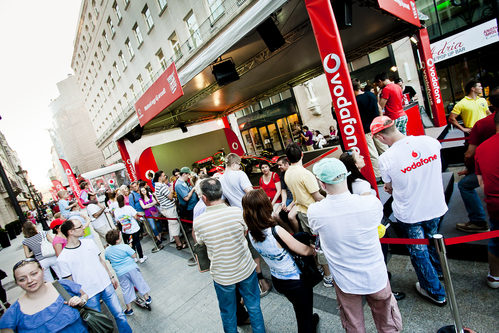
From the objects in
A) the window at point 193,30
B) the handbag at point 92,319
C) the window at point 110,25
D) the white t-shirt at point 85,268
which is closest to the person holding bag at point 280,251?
the handbag at point 92,319

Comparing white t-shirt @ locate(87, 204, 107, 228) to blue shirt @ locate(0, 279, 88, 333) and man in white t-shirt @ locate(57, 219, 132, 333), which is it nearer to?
man in white t-shirt @ locate(57, 219, 132, 333)

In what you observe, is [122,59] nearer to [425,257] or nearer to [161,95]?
[161,95]

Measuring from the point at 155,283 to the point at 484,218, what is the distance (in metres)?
5.37

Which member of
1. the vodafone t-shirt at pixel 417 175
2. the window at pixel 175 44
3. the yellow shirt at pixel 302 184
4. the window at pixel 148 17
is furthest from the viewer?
the window at pixel 148 17

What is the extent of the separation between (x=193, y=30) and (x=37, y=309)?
13962 mm

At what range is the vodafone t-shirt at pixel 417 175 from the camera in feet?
6.72

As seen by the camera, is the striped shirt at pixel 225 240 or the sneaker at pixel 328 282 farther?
the sneaker at pixel 328 282

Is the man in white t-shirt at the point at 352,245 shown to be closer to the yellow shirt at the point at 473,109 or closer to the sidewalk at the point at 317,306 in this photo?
the sidewalk at the point at 317,306

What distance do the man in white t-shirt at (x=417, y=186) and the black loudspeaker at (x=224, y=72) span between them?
5.28 m

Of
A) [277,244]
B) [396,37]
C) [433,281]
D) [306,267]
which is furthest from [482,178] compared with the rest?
[396,37]

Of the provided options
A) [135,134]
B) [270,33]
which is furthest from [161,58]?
[270,33]

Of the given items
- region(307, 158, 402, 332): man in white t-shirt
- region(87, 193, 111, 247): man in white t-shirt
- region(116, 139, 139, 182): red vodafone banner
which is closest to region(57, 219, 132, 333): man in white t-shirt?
region(307, 158, 402, 332): man in white t-shirt

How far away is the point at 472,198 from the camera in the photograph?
286 centimetres

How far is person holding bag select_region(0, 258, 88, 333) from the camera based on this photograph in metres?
1.90
